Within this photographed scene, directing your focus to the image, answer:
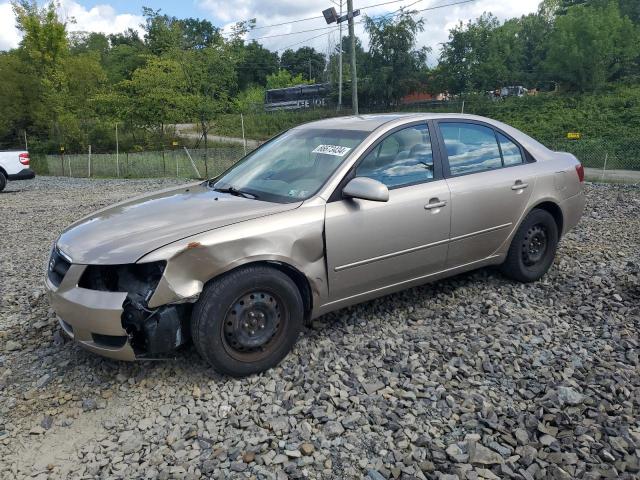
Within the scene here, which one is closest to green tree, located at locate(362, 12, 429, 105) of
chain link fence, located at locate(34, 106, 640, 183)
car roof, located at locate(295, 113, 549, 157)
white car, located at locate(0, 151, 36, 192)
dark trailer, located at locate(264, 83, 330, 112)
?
dark trailer, located at locate(264, 83, 330, 112)

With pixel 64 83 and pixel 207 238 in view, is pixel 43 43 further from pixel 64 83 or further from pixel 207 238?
pixel 207 238

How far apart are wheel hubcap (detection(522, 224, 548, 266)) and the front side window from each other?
1.31 m

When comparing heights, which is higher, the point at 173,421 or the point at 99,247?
the point at 99,247

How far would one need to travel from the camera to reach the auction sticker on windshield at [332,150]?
3734mm

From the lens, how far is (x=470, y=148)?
4.32 m

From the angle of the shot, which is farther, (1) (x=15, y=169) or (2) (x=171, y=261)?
(1) (x=15, y=169)

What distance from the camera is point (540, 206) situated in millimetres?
4715

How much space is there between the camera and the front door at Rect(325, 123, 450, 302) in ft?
11.5

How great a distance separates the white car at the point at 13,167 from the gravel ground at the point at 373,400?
11914 mm

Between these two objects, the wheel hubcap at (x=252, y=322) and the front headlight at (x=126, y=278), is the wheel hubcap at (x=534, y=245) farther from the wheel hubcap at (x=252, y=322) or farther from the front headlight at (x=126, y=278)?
the front headlight at (x=126, y=278)

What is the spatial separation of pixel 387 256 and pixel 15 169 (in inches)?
566

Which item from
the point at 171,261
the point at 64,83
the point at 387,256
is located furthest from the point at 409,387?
the point at 64,83

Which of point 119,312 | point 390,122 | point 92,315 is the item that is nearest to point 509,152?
point 390,122

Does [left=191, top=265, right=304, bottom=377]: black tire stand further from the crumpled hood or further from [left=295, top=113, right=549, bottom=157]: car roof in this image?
[left=295, top=113, right=549, bottom=157]: car roof
